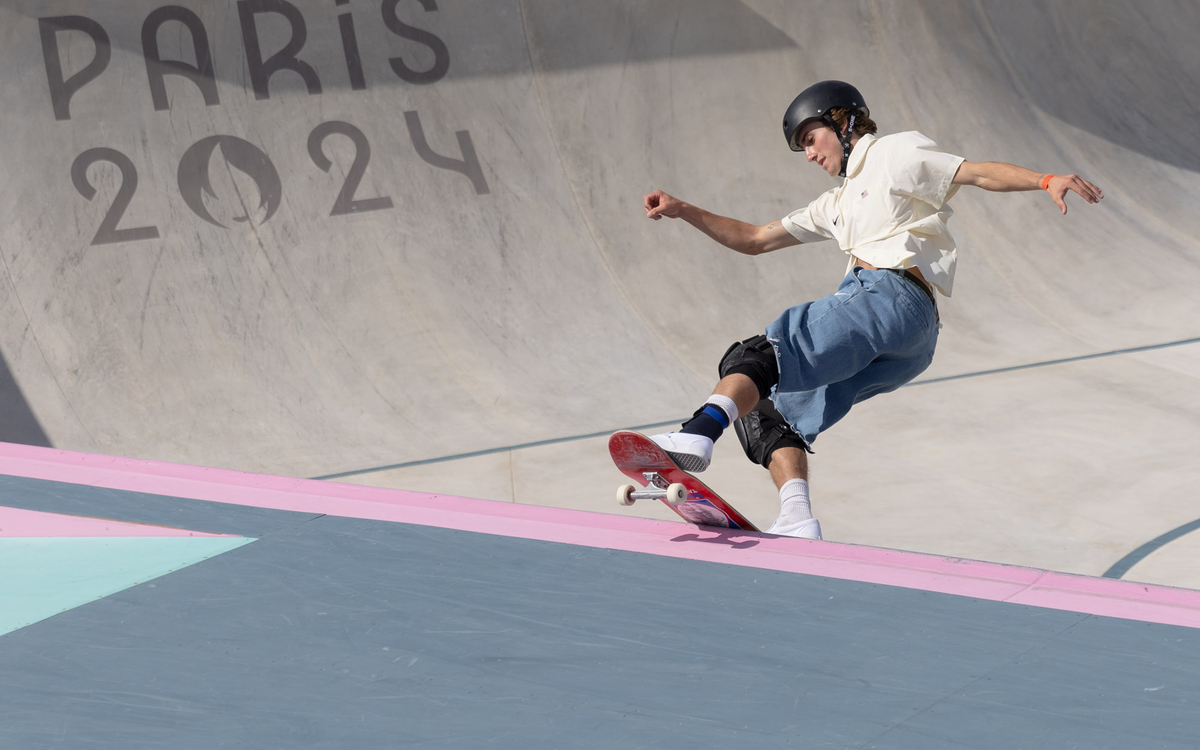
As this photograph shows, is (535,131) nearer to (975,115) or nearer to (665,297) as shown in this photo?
(665,297)

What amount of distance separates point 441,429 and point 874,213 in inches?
141

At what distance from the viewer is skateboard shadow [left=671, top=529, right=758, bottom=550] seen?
3.04 meters

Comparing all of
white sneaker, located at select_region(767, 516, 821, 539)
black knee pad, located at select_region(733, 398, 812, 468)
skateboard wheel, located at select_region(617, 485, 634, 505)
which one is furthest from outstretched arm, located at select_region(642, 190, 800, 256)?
skateboard wheel, located at select_region(617, 485, 634, 505)

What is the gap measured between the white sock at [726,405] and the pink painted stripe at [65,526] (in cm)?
155

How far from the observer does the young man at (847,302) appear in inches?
128

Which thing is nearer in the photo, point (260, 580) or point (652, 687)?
point (652, 687)

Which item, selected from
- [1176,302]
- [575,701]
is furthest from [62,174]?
[1176,302]

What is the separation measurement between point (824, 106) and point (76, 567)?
2.75 meters

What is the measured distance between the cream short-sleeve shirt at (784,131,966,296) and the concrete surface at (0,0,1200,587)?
171 centimetres

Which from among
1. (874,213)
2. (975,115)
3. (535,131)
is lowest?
(874,213)

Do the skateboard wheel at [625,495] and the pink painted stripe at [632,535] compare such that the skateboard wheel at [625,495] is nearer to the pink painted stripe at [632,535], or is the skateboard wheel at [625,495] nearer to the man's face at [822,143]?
the pink painted stripe at [632,535]

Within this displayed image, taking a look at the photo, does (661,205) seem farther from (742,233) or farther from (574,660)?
(574,660)

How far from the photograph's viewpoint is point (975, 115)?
371 inches

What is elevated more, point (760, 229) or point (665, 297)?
point (665, 297)
